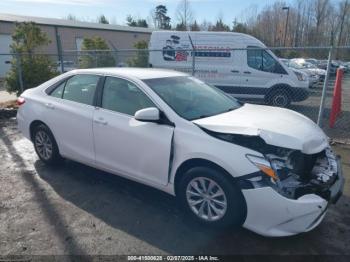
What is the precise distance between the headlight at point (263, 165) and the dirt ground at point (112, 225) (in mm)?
731

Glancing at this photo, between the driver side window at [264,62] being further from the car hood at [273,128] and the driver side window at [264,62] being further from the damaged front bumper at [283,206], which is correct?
the damaged front bumper at [283,206]

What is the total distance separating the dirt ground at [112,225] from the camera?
9.83 ft

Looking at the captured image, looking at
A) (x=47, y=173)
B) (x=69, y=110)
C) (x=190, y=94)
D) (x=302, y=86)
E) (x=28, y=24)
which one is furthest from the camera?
(x=28, y=24)

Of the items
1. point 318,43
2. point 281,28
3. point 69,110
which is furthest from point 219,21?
point 69,110

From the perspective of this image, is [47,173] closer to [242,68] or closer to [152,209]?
Answer: [152,209]

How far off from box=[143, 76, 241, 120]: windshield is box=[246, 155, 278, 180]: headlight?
2.81ft

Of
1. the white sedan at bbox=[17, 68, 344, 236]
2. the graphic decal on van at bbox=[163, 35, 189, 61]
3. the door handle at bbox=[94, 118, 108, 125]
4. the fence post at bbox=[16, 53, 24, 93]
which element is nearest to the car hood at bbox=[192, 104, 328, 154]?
the white sedan at bbox=[17, 68, 344, 236]

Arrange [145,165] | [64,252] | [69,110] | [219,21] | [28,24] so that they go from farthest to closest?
[219,21]
[28,24]
[69,110]
[145,165]
[64,252]

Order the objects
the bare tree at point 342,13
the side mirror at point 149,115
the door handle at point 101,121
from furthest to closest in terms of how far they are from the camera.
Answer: the bare tree at point 342,13 < the door handle at point 101,121 < the side mirror at point 149,115

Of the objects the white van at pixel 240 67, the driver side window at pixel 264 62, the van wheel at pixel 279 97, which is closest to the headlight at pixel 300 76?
the white van at pixel 240 67

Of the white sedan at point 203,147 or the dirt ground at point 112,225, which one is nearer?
the white sedan at point 203,147

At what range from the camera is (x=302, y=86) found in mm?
10156

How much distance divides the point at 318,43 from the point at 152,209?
57.0 meters

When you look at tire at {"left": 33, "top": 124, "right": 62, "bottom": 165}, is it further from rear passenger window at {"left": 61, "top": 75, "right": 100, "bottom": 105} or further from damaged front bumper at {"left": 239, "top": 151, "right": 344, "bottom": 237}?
damaged front bumper at {"left": 239, "top": 151, "right": 344, "bottom": 237}
